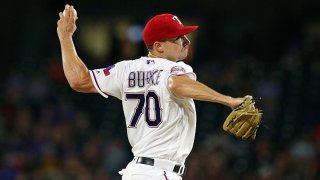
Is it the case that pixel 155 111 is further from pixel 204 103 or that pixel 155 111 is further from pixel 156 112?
pixel 204 103

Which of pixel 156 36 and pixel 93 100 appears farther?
pixel 93 100

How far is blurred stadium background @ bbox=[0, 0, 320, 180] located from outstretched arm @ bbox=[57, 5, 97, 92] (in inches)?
184

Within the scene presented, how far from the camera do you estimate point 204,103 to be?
38.3 feet

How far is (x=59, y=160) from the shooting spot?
1048 cm

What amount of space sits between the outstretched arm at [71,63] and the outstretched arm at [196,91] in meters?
0.71

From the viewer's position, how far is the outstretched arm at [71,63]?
4.80 metres

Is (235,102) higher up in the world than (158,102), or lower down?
higher up

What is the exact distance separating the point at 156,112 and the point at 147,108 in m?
0.06

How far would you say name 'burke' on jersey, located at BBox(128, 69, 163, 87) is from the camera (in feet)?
14.7

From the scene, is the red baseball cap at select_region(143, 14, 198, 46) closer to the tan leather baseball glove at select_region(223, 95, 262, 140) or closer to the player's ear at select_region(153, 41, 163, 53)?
the player's ear at select_region(153, 41, 163, 53)

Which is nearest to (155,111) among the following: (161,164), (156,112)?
(156,112)
